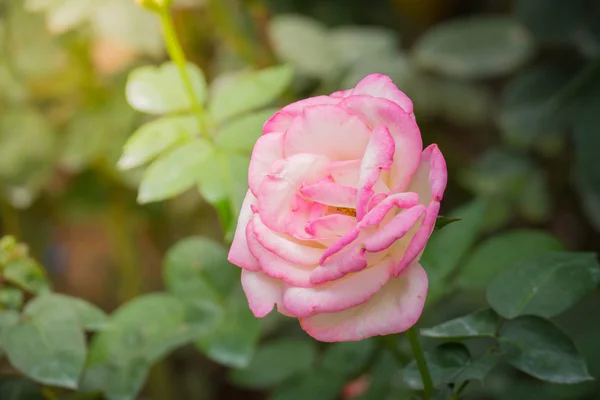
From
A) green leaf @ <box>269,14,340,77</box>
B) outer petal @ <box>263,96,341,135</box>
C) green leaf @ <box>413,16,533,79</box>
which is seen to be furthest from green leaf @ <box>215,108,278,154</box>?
green leaf @ <box>413,16,533,79</box>

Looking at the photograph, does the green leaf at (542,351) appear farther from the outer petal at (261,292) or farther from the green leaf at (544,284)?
the outer petal at (261,292)

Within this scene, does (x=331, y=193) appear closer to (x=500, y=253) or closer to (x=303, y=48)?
(x=500, y=253)

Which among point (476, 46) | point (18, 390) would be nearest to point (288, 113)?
point (18, 390)

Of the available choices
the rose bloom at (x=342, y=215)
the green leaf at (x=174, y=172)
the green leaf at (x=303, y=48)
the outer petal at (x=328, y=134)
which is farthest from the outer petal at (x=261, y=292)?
the green leaf at (x=303, y=48)

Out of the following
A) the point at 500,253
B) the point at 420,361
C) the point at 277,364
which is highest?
the point at 420,361

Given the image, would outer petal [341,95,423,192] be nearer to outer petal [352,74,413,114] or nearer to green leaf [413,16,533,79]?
outer petal [352,74,413,114]

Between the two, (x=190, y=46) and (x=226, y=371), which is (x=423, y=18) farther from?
(x=226, y=371)
